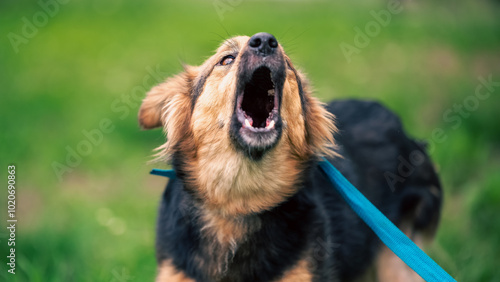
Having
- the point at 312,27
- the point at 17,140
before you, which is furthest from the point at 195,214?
the point at 312,27

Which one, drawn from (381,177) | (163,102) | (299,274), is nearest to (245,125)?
(163,102)

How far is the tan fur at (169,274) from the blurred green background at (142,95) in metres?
1.36

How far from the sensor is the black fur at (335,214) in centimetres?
305

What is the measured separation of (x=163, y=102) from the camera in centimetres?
353

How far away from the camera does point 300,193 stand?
323cm

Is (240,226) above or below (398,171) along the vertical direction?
above

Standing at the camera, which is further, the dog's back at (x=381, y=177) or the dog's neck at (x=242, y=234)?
the dog's back at (x=381, y=177)

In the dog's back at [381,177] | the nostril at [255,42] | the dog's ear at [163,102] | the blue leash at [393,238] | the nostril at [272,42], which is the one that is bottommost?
the dog's back at [381,177]

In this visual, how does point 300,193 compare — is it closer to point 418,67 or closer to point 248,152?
point 248,152

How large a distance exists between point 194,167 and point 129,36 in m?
8.14

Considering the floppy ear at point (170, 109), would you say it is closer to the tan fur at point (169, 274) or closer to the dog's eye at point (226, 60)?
the dog's eye at point (226, 60)

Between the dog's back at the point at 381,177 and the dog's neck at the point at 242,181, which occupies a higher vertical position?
the dog's neck at the point at 242,181

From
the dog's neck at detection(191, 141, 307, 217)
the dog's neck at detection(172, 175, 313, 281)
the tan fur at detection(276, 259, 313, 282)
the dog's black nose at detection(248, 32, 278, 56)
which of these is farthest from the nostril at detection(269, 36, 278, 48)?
the tan fur at detection(276, 259, 313, 282)

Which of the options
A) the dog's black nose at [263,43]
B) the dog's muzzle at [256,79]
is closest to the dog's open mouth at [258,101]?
the dog's muzzle at [256,79]
